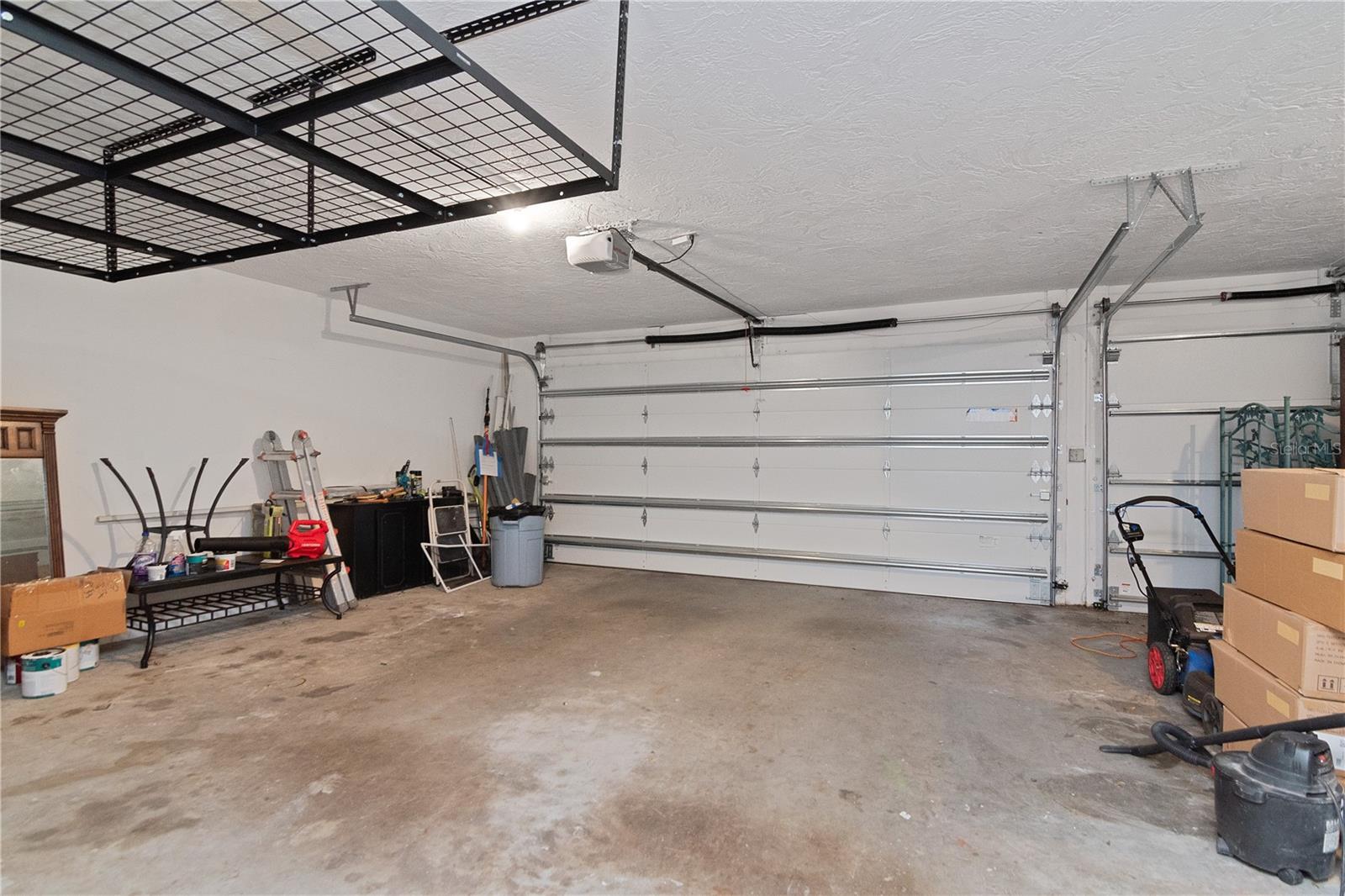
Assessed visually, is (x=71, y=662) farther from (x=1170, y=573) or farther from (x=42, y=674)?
(x=1170, y=573)

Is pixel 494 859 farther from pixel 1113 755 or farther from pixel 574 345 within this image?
pixel 574 345

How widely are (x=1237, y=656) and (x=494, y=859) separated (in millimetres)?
3113

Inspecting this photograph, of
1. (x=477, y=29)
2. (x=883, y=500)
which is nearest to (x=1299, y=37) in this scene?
(x=477, y=29)

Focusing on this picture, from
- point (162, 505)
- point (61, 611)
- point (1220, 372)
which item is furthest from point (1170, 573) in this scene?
point (162, 505)

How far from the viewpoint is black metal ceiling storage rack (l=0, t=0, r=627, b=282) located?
1.81 metres

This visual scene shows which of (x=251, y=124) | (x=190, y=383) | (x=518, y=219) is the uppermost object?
(x=518, y=219)

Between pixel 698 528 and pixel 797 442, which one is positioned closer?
pixel 797 442

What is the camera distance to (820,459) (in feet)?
20.4

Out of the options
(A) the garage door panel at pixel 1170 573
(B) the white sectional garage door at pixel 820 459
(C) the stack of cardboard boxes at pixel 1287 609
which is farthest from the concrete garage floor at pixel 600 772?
(B) the white sectional garage door at pixel 820 459

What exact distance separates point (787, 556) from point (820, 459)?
1.06 meters

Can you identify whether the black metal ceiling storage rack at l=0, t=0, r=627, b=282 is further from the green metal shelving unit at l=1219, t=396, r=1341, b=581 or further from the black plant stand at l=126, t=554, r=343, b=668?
the green metal shelving unit at l=1219, t=396, r=1341, b=581

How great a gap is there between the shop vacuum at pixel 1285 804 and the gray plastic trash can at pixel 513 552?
5.21m

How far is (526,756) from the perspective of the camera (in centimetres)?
264

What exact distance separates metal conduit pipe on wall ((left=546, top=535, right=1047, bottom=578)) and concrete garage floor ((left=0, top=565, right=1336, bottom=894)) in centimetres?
132
